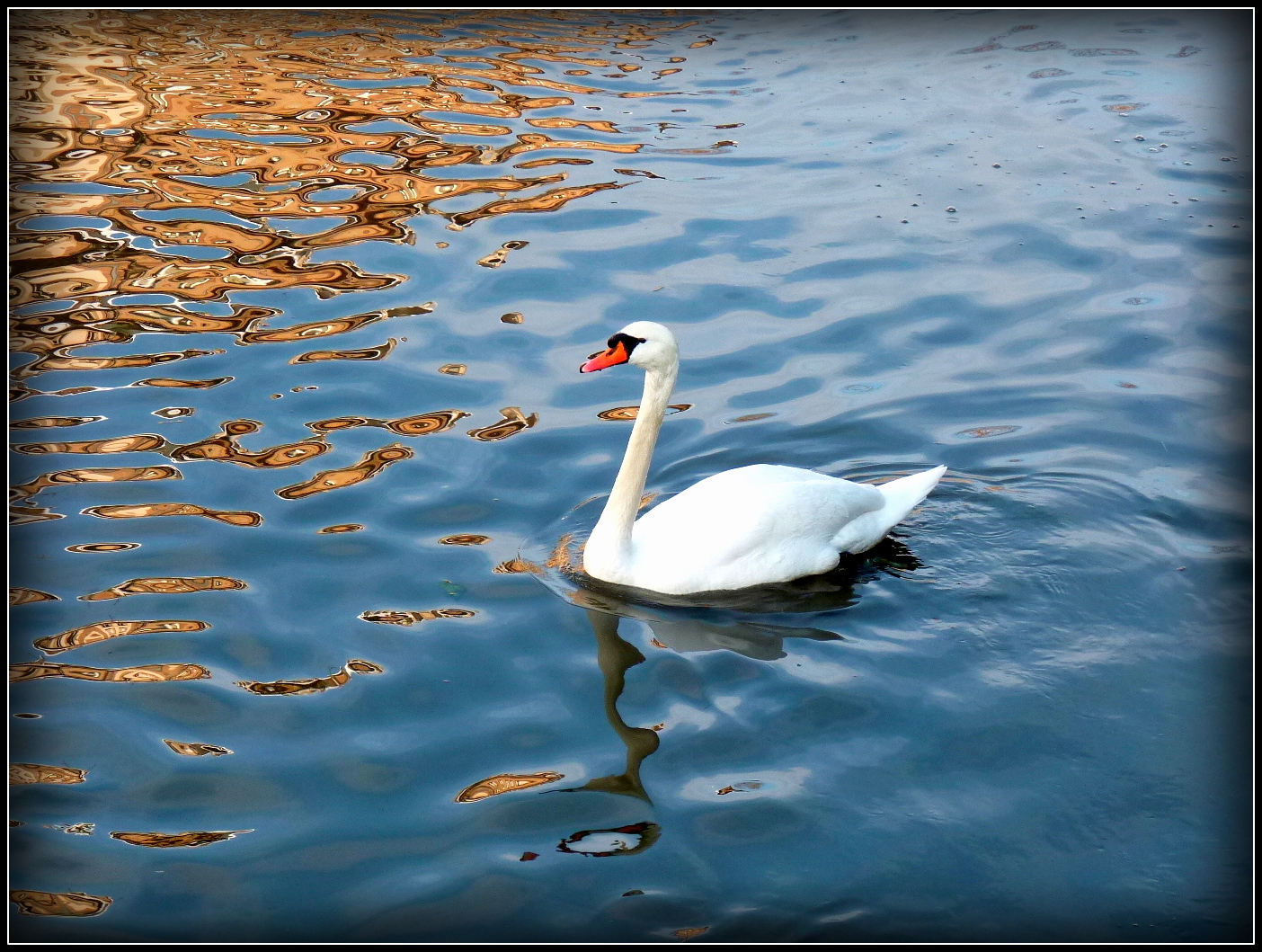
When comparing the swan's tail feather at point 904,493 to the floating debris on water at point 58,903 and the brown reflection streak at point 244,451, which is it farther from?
the floating debris on water at point 58,903

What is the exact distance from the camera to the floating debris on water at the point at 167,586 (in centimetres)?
639

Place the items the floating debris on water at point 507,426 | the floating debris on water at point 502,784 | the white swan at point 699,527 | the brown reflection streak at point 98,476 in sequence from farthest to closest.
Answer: the floating debris on water at point 507,426 → the brown reflection streak at point 98,476 → the white swan at point 699,527 → the floating debris on water at point 502,784

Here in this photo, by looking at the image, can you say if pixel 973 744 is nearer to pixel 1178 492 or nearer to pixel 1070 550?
pixel 1070 550

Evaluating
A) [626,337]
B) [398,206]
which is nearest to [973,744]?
[626,337]

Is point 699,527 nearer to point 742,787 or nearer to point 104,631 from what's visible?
point 742,787

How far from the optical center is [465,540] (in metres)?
7.02

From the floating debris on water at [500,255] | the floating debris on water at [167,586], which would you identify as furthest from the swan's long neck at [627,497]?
the floating debris on water at [500,255]

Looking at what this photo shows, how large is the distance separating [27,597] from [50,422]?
78.1 inches

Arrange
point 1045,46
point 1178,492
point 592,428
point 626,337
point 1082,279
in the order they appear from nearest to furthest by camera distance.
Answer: point 626,337 → point 1178,492 → point 592,428 → point 1082,279 → point 1045,46

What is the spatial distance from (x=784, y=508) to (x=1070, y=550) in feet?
5.42

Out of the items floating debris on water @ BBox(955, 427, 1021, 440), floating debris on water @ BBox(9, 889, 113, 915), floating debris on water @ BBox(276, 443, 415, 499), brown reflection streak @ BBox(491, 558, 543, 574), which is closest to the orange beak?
brown reflection streak @ BBox(491, 558, 543, 574)

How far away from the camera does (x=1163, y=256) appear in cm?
1051

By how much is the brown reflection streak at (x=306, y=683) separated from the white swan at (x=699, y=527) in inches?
53.2

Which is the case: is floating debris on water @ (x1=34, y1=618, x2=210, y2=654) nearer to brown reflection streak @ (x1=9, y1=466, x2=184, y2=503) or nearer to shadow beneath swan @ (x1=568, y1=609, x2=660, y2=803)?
brown reflection streak @ (x1=9, y1=466, x2=184, y2=503)
